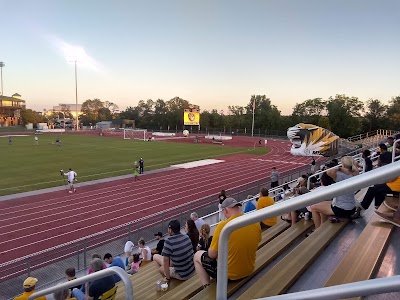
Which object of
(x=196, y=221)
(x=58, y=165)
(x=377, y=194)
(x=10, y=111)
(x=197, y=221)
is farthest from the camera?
(x=10, y=111)

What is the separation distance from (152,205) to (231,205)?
53.6 feet

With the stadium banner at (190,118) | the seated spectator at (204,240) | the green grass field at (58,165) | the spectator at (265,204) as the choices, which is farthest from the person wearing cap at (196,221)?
the stadium banner at (190,118)

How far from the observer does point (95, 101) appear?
532ft

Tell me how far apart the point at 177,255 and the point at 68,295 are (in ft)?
7.19

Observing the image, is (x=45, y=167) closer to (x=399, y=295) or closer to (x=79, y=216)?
(x=79, y=216)

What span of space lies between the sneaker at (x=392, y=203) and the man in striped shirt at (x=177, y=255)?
10.9 feet

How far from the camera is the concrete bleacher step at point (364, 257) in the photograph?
3272 mm

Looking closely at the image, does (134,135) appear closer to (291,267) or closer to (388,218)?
(388,218)

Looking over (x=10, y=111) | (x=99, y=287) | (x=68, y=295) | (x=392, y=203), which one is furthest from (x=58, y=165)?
(x=10, y=111)

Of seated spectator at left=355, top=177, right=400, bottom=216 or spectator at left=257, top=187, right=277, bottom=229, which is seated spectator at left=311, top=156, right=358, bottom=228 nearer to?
seated spectator at left=355, top=177, right=400, bottom=216

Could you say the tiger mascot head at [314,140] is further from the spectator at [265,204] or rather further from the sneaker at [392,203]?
the sneaker at [392,203]

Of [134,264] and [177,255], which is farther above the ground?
[177,255]

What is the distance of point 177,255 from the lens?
5.33 metres

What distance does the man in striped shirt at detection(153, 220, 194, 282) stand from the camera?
5.34 m
